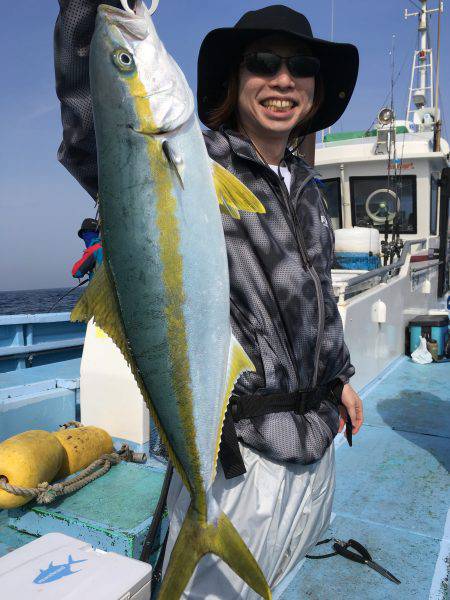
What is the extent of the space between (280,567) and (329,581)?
4.26 feet

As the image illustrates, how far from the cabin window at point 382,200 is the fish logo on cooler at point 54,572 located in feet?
32.0

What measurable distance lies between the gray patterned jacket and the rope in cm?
166

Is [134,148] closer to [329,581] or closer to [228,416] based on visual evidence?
[228,416]

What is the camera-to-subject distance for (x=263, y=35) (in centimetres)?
181

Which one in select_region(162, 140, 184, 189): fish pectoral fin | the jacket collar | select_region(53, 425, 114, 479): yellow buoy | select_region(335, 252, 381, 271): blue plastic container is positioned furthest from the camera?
select_region(335, 252, 381, 271): blue plastic container

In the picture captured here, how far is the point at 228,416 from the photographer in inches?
64.1

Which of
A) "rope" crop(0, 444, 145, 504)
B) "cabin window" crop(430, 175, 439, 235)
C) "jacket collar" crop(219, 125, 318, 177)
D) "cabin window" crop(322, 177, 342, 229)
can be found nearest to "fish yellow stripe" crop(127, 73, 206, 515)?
"jacket collar" crop(219, 125, 318, 177)

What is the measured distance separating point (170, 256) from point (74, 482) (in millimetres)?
2183

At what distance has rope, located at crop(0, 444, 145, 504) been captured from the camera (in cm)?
273

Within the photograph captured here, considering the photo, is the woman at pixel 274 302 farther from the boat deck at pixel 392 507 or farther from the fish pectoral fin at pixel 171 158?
the boat deck at pixel 392 507

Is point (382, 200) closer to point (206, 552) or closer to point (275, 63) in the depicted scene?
point (275, 63)

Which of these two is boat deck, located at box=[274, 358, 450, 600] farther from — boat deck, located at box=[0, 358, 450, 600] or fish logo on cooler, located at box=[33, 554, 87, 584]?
fish logo on cooler, located at box=[33, 554, 87, 584]

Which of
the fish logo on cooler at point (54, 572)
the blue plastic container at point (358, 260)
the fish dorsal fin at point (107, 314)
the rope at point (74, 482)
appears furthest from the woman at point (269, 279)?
the blue plastic container at point (358, 260)

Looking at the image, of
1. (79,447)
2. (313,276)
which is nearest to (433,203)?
(79,447)
